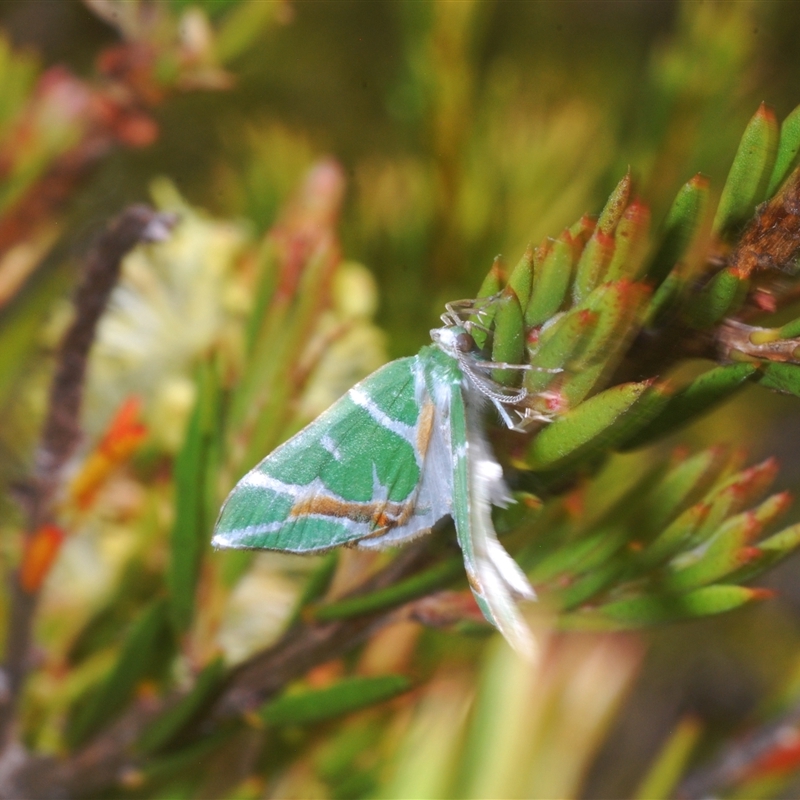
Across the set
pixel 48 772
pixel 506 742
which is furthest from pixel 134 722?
pixel 506 742

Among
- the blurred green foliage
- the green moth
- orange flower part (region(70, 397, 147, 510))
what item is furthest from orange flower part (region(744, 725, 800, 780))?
orange flower part (region(70, 397, 147, 510))

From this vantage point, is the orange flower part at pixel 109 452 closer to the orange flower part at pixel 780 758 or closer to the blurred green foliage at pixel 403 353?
the blurred green foliage at pixel 403 353

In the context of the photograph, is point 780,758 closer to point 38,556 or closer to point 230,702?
point 230,702

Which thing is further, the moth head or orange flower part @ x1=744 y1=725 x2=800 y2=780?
orange flower part @ x1=744 y1=725 x2=800 y2=780

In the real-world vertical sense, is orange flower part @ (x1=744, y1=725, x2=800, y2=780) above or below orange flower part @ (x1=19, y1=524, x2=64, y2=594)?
below

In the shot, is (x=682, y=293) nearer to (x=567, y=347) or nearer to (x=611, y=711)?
(x=567, y=347)

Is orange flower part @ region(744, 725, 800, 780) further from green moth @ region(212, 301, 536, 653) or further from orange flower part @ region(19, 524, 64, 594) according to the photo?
orange flower part @ region(19, 524, 64, 594)
